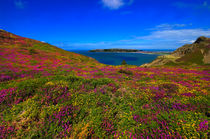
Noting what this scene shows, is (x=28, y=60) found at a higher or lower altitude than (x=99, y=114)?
higher

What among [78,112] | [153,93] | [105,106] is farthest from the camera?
[153,93]

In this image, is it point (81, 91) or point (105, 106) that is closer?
point (105, 106)

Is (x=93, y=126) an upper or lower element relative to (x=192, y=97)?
lower

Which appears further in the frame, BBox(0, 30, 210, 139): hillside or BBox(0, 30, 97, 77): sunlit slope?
BBox(0, 30, 97, 77): sunlit slope

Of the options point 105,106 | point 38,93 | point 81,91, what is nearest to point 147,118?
point 105,106

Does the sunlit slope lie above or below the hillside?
above

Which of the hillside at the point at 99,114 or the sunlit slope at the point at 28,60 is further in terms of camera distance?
the sunlit slope at the point at 28,60

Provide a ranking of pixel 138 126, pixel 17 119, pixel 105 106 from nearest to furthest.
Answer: pixel 138 126, pixel 17 119, pixel 105 106

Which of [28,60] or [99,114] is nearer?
[99,114]

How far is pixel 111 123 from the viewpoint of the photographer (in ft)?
14.4

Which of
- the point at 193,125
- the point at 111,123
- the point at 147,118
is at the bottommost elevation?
the point at 111,123

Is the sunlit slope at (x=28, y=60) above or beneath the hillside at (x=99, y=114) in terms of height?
above

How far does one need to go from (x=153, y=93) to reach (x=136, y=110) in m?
2.49

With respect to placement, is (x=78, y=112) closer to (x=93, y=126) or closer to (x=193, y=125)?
(x=93, y=126)
